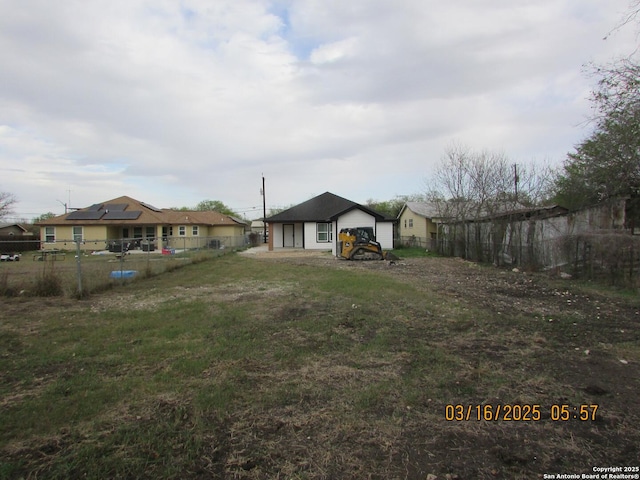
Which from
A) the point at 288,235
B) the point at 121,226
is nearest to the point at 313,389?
the point at 288,235

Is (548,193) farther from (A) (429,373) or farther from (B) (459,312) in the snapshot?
(A) (429,373)

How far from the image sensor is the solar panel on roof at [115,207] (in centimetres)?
3447

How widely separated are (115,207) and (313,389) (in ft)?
124

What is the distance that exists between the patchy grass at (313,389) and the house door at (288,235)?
23.2 m

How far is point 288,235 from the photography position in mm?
30875

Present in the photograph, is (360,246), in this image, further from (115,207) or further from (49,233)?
(49,233)

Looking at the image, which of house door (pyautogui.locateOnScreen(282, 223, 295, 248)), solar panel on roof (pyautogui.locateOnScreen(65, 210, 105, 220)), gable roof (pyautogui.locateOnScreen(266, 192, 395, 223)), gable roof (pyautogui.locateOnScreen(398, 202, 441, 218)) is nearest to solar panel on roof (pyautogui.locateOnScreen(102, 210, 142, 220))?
solar panel on roof (pyautogui.locateOnScreen(65, 210, 105, 220))

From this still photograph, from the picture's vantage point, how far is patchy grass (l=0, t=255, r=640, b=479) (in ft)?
8.43

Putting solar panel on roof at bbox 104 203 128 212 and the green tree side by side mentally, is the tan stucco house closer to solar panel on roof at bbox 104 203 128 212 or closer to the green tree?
the green tree

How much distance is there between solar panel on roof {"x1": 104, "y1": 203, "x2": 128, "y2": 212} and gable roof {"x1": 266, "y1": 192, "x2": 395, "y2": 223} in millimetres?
16348

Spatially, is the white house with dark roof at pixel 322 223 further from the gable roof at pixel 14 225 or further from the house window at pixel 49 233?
the gable roof at pixel 14 225

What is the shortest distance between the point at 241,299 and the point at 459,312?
16.3 ft

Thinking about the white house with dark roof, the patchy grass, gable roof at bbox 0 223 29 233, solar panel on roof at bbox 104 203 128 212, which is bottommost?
the patchy grass

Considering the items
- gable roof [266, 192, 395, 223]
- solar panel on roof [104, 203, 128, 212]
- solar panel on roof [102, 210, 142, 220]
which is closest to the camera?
gable roof [266, 192, 395, 223]
